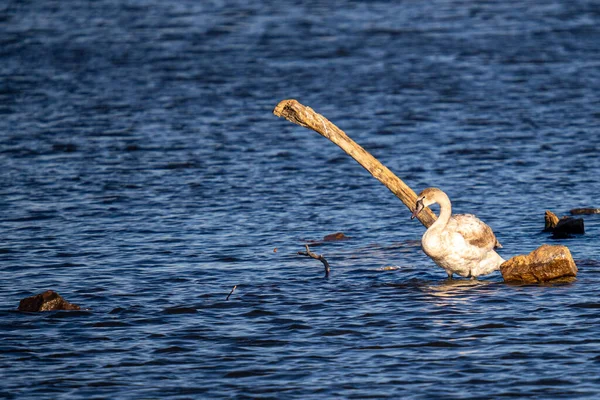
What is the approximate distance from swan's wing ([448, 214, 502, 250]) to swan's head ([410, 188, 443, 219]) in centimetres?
39

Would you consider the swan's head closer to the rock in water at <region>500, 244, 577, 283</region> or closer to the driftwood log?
the driftwood log

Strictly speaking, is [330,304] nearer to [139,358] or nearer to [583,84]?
[139,358]

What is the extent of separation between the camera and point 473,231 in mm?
15188

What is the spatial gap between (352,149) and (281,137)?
10.6 meters

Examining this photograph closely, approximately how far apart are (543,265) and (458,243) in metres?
1.13

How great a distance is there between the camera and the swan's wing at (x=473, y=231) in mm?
15078

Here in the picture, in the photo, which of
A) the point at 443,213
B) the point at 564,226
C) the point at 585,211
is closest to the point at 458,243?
the point at 443,213

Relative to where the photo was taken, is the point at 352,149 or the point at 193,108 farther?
the point at 193,108

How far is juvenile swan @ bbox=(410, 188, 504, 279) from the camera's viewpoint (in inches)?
584

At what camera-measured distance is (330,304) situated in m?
14.3

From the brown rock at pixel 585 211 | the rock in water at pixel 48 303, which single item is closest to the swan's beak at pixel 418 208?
the brown rock at pixel 585 211

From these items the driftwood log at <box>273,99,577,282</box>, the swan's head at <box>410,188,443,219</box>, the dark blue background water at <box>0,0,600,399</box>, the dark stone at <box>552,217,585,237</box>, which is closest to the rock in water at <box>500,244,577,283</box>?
the driftwood log at <box>273,99,577,282</box>

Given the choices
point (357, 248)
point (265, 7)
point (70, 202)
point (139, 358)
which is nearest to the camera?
point (139, 358)

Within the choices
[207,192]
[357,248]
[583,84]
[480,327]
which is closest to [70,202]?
[207,192]
